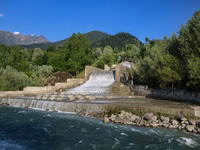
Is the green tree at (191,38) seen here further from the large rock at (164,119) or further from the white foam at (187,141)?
the white foam at (187,141)

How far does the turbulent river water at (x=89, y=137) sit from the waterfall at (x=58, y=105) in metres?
2.95

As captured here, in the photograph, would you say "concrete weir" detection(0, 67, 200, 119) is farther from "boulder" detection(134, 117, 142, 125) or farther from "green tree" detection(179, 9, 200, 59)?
"green tree" detection(179, 9, 200, 59)

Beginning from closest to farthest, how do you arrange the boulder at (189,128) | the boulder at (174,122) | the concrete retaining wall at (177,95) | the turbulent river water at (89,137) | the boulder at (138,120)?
the turbulent river water at (89,137) → the boulder at (189,128) → the boulder at (174,122) → the boulder at (138,120) → the concrete retaining wall at (177,95)

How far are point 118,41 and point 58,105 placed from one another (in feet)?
511

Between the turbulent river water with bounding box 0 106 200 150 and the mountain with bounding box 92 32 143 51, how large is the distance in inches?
5577

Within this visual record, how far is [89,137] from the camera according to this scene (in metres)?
10.4

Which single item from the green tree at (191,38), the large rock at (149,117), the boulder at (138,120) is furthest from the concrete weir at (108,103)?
the green tree at (191,38)

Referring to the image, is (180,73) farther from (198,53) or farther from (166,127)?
(166,127)

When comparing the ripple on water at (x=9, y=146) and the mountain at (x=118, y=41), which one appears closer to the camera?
the ripple on water at (x=9, y=146)

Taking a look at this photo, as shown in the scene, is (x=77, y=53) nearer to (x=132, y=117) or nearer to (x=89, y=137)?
(x=132, y=117)

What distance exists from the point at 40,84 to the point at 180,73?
28.1m

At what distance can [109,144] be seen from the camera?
935 cm

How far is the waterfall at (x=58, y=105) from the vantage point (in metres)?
16.4

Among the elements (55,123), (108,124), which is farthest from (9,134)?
(108,124)
